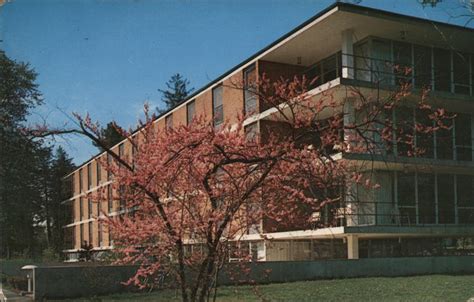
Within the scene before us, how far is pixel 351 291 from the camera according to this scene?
16.3m

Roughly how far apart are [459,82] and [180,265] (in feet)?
62.8

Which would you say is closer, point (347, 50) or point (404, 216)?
point (347, 50)

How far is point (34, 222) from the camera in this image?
2398 cm

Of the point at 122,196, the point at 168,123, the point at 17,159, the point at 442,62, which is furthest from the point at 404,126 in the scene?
the point at 442,62

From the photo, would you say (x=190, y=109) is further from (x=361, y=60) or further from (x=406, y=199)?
(x=406, y=199)

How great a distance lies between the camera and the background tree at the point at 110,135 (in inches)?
365

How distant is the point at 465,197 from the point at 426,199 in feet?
6.62

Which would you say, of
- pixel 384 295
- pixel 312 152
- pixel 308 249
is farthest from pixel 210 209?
pixel 308 249

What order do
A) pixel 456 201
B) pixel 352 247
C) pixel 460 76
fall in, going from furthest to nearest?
pixel 456 201 → pixel 460 76 → pixel 352 247

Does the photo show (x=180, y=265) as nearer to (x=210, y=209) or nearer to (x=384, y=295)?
(x=210, y=209)

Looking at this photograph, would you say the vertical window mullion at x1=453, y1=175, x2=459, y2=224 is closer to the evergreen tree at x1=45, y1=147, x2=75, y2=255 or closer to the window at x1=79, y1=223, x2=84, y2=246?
the evergreen tree at x1=45, y1=147, x2=75, y2=255

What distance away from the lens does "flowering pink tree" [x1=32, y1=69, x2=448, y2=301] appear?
313 inches

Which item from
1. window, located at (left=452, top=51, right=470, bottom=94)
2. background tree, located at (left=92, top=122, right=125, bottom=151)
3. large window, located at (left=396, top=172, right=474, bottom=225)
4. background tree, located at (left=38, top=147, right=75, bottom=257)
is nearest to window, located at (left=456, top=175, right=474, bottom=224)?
large window, located at (left=396, top=172, right=474, bottom=225)

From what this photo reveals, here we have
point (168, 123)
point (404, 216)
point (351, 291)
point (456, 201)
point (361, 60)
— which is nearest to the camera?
point (168, 123)
